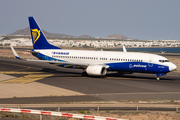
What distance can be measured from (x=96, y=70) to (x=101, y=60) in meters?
3.00

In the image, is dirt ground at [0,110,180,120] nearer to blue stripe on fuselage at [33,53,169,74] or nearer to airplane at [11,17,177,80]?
blue stripe on fuselage at [33,53,169,74]

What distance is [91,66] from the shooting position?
42.3 metres

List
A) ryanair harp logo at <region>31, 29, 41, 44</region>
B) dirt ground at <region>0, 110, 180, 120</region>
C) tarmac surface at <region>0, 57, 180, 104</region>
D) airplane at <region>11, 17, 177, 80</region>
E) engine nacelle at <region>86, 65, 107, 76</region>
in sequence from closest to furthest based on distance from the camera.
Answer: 1. dirt ground at <region>0, 110, 180, 120</region>
2. tarmac surface at <region>0, 57, 180, 104</region>
3. airplane at <region>11, 17, 177, 80</region>
4. engine nacelle at <region>86, 65, 107, 76</region>
5. ryanair harp logo at <region>31, 29, 41, 44</region>

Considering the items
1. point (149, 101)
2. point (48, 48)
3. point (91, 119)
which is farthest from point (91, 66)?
point (91, 119)

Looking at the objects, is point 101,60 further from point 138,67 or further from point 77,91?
point 77,91

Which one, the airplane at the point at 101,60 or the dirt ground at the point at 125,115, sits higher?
the airplane at the point at 101,60

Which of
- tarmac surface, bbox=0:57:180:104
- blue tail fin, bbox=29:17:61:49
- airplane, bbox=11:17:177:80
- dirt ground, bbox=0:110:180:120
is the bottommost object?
dirt ground, bbox=0:110:180:120

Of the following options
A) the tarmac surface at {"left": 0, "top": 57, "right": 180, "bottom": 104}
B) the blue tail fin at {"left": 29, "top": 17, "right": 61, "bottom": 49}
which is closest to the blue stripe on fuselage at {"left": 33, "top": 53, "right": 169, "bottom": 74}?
the tarmac surface at {"left": 0, "top": 57, "right": 180, "bottom": 104}

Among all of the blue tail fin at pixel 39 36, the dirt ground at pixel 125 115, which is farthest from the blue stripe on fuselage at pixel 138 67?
the dirt ground at pixel 125 115

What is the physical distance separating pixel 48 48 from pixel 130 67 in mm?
17357

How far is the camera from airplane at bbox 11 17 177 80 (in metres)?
39.9

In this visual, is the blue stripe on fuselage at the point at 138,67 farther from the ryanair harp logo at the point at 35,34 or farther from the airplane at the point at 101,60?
the ryanair harp logo at the point at 35,34

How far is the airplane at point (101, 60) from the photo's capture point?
3994cm

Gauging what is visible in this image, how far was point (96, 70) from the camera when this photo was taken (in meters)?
41.3
